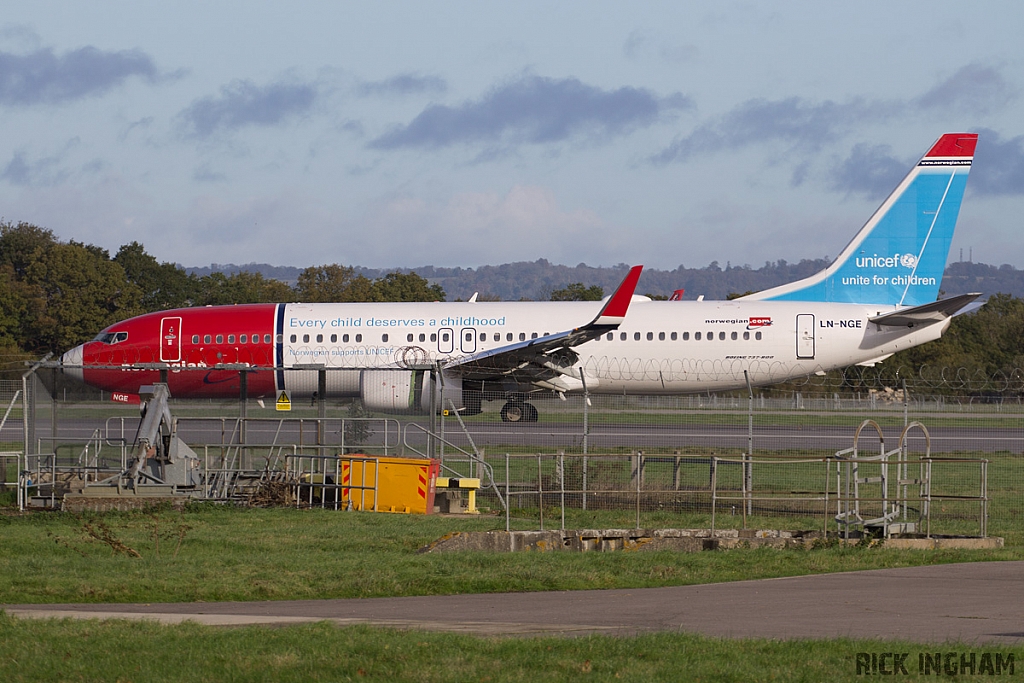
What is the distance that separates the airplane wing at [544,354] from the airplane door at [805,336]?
502 centimetres

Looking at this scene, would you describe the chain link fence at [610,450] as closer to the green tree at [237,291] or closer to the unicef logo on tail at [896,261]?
the unicef logo on tail at [896,261]

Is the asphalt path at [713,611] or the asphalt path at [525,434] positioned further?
the asphalt path at [525,434]

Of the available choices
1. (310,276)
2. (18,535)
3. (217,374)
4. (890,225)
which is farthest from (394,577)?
(310,276)

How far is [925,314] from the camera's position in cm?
3200

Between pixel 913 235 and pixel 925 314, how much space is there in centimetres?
397

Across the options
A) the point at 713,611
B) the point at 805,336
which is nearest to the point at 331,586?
the point at 713,611

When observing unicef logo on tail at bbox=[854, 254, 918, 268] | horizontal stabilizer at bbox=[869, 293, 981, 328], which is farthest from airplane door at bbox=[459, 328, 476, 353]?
unicef logo on tail at bbox=[854, 254, 918, 268]

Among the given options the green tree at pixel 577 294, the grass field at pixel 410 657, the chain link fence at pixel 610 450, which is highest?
the green tree at pixel 577 294

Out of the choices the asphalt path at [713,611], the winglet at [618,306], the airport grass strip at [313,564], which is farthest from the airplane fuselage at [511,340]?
the asphalt path at [713,611]

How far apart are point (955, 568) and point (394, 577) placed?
19.5 ft

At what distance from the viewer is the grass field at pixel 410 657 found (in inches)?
309

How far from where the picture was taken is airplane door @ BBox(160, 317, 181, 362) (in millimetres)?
34188

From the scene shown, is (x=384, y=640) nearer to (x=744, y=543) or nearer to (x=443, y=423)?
(x=744, y=543)

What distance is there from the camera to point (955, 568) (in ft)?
41.2
